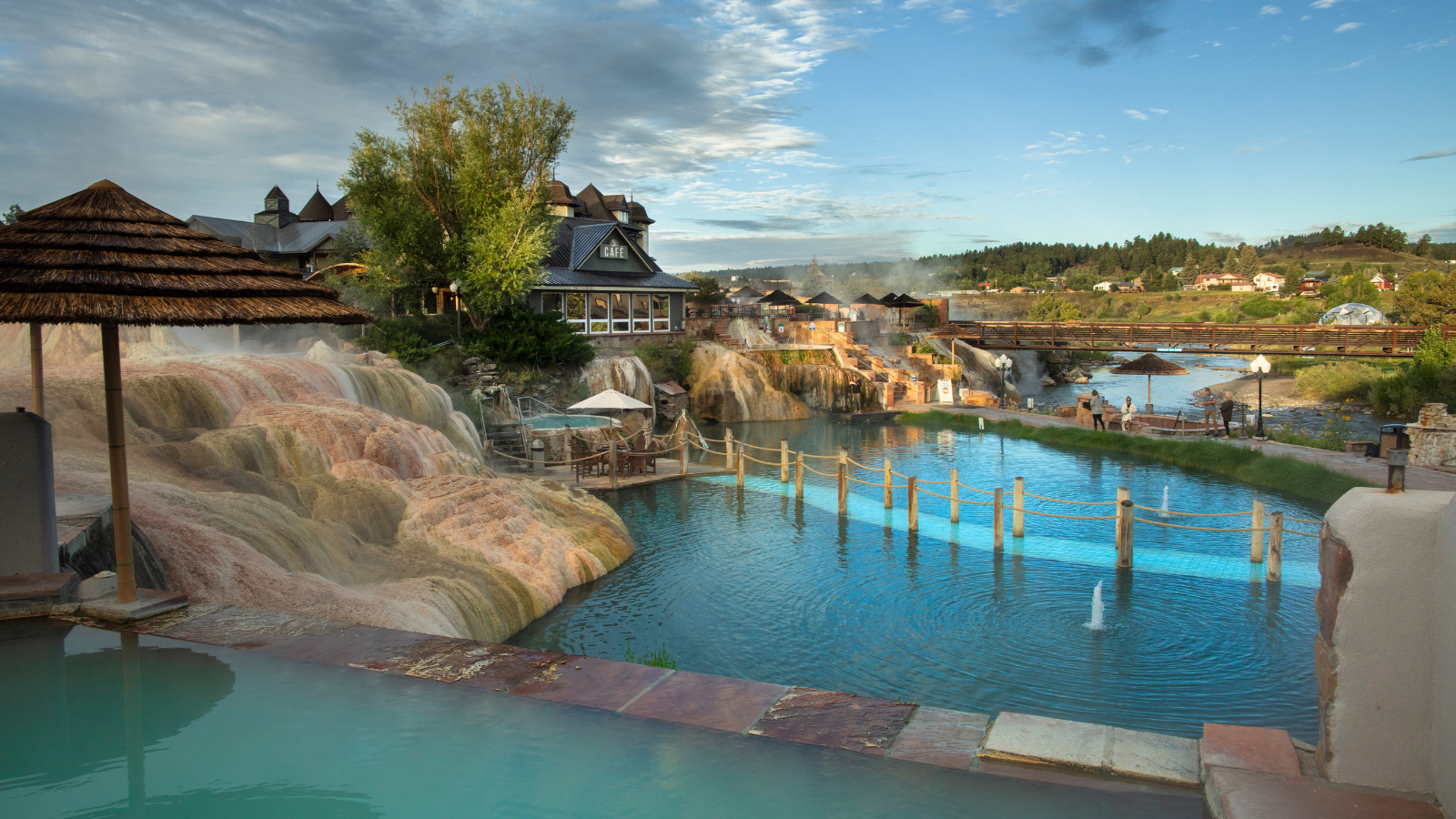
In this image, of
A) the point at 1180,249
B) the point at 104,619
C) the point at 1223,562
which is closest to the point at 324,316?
the point at 104,619

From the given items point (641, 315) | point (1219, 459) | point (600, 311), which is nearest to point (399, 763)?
point (1219, 459)

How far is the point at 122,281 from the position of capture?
5.70 metres

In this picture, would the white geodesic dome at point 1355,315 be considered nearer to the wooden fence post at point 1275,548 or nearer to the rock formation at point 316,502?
the wooden fence post at point 1275,548

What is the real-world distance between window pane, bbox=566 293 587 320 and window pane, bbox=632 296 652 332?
2.21 meters

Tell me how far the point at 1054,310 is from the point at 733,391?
6493 cm

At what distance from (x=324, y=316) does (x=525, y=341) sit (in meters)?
22.4

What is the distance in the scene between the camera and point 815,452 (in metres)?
28.2

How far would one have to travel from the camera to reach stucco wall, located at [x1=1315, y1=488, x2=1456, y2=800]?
3295 millimetres

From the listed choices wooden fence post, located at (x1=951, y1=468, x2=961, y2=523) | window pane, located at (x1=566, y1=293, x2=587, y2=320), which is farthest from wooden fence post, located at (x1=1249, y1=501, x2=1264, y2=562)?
window pane, located at (x1=566, y1=293, x2=587, y2=320)

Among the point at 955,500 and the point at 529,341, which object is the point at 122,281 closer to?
the point at 955,500

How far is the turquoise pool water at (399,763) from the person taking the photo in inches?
151

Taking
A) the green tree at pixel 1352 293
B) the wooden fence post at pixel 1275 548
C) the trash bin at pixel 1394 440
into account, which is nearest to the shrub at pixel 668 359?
the trash bin at pixel 1394 440

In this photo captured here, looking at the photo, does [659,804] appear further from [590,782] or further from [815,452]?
[815,452]

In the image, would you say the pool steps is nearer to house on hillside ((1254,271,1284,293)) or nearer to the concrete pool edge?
the concrete pool edge
